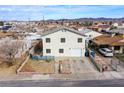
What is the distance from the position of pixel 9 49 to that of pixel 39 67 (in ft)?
2.73

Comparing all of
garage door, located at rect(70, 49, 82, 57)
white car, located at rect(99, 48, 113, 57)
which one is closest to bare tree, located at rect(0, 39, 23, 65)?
garage door, located at rect(70, 49, 82, 57)

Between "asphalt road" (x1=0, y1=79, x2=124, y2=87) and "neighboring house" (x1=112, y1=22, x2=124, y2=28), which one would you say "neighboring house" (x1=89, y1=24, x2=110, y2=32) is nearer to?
"neighboring house" (x1=112, y1=22, x2=124, y2=28)

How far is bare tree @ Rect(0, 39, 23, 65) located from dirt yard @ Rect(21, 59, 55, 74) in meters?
0.41

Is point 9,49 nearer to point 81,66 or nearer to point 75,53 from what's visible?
point 75,53

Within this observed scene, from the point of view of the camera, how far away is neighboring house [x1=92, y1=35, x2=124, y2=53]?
7020mm

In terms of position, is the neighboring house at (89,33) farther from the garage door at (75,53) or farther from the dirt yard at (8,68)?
the dirt yard at (8,68)

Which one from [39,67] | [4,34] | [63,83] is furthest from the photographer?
[4,34]

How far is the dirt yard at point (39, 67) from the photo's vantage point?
261 inches

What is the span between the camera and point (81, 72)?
21.8ft

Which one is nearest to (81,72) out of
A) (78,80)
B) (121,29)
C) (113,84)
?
(78,80)

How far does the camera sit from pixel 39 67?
6715mm

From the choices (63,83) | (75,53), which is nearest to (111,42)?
(75,53)

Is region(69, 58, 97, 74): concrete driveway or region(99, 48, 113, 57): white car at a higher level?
region(99, 48, 113, 57): white car
